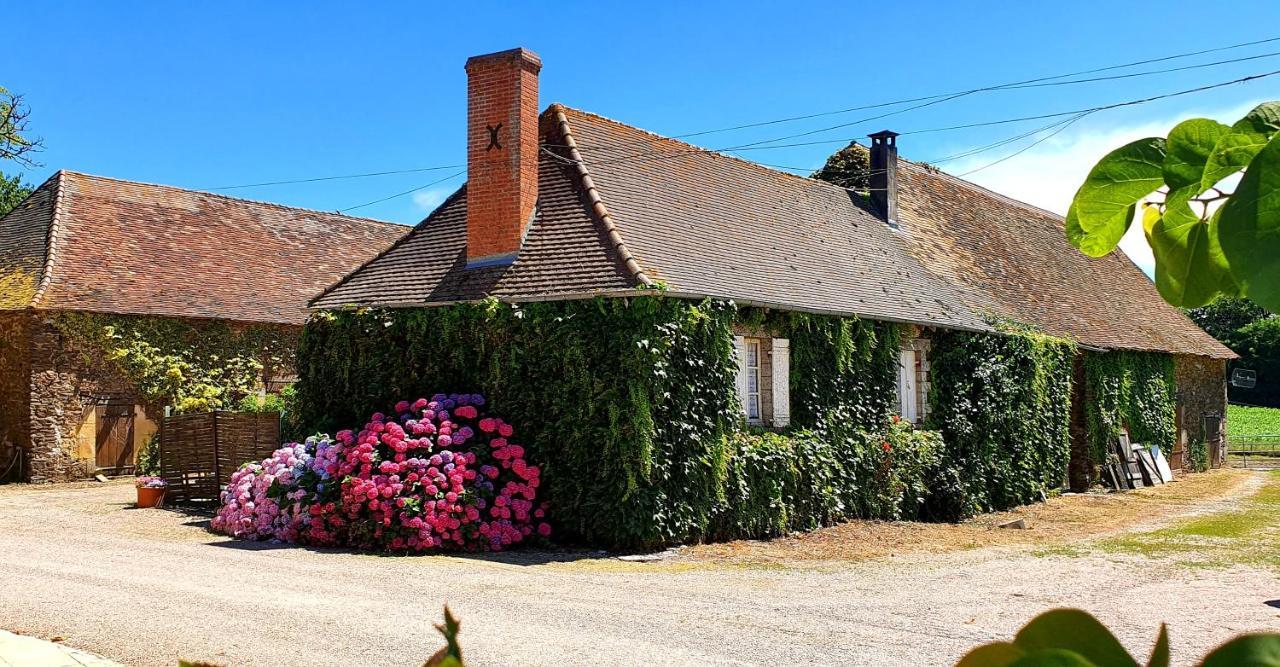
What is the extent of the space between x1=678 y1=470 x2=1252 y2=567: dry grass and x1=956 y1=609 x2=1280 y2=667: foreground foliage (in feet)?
41.1

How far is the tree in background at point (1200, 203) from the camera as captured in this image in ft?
2.89

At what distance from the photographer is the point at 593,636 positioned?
856 centimetres

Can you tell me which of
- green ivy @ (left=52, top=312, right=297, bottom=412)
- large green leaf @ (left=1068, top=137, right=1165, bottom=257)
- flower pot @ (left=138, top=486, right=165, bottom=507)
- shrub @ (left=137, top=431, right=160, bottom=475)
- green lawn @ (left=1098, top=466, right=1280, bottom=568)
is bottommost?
green lawn @ (left=1098, top=466, right=1280, bottom=568)

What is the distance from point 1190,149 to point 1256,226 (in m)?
0.23

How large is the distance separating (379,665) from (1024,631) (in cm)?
740

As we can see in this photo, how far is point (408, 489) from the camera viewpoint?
44.6 feet

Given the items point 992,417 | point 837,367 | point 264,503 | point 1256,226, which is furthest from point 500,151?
Answer: point 1256,226

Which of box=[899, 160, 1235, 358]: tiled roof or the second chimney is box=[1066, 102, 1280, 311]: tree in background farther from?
the second chimney

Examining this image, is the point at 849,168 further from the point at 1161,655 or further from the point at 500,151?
the point at 1161,655

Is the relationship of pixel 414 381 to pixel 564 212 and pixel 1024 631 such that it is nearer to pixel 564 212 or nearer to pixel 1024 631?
pixel 564 212

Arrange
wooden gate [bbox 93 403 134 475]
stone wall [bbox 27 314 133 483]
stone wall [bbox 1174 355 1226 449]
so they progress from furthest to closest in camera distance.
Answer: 1. stone wall [bbox 1174 355 1226 449]
2. wooden gate [bbox 93 403 134 475]
3. stone wall [bbox 27 314 133 483]

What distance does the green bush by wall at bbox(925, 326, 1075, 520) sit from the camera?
1902cm

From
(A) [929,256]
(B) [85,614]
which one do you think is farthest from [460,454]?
(A) [929,256]

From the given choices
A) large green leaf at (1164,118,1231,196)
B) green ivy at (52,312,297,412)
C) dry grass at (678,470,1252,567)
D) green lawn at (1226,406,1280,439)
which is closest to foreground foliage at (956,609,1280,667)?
large green leaf at (1164,118,1231,196)
